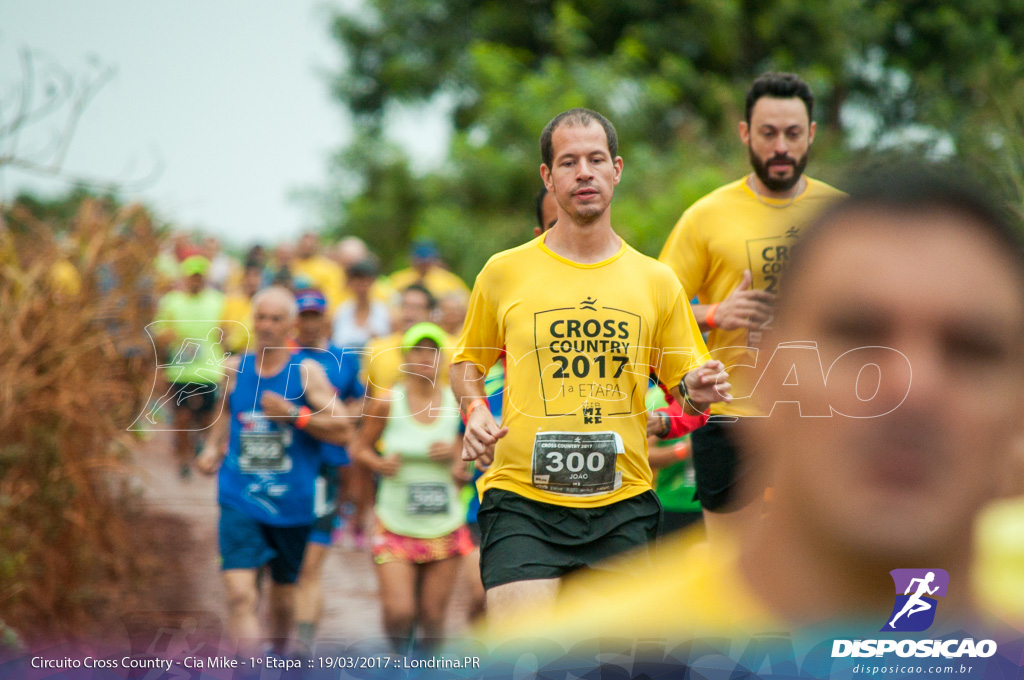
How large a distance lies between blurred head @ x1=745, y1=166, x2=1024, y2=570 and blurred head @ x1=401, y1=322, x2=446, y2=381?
472cm

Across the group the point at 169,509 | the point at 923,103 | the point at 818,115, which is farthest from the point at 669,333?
the point at 818,115

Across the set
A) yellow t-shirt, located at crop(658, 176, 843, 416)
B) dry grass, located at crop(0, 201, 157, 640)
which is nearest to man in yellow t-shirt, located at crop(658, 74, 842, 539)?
yellow t-shirt, located at crop(658, 176, 843, 416)

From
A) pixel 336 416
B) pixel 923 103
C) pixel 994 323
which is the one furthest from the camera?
pixel 923 103

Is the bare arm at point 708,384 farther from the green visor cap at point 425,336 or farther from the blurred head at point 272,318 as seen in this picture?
the blurred head at point 272,318

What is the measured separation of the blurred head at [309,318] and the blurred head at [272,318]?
0.40 metres

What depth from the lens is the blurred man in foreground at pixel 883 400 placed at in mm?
869

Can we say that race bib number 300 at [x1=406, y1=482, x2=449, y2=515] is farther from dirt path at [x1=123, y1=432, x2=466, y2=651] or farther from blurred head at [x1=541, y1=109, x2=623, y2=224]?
blurred head at [x1=541, y1=109, x2=623, y2=224]

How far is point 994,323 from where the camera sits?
0.91m

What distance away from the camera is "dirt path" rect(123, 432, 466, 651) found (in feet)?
24.3

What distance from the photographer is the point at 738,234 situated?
14.5 feet

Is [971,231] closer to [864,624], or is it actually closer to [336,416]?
[864,624]

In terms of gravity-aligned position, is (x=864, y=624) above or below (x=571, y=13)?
below

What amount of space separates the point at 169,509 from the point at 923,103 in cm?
1194

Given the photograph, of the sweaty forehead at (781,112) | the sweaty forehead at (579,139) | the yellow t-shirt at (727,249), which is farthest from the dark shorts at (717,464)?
the sweaty forehead at (579,139)
